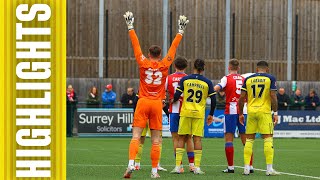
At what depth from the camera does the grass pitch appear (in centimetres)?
1505

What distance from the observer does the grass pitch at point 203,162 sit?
592 inches

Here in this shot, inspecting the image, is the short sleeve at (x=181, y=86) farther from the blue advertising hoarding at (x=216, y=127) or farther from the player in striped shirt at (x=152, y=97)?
the blue advertising hoarding at (x=216, y=127)

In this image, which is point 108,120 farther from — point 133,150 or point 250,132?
point 133,150

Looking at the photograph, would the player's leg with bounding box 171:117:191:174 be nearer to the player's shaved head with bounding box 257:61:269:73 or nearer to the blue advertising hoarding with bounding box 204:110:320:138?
the player's shaved head with bounding box 257:61:269:73

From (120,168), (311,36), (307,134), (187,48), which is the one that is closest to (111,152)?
(120,168)

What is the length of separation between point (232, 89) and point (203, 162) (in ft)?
9.49

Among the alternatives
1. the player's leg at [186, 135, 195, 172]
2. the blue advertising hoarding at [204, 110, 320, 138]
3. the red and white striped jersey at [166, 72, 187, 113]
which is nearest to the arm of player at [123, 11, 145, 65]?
the red and white striped jersey at [166, 72, 187, 113]

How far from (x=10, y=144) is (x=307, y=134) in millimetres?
26583

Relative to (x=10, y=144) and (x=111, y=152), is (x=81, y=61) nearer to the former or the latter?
(x=111, y=152)

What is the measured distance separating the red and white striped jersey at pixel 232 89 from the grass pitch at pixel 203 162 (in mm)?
1158

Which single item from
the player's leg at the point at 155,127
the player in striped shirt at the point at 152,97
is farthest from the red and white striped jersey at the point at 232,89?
the player's leg at the point at 155,127

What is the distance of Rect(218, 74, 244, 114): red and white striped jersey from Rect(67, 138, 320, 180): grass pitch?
3.80 ft

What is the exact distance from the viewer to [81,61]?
37.7 m

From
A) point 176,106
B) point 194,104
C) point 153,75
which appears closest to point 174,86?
point 176,106
